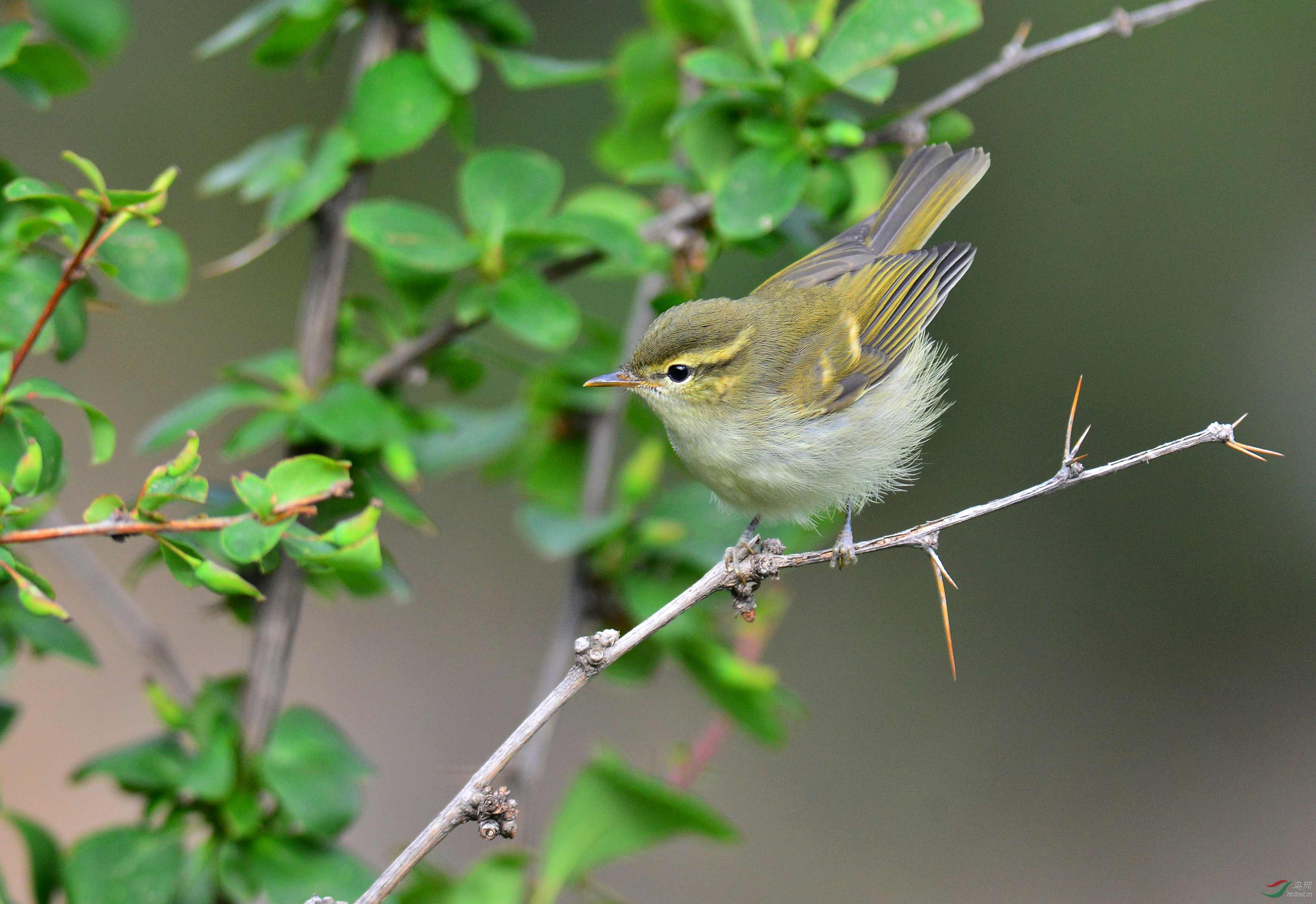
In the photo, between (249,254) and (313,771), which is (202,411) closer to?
(249,254)

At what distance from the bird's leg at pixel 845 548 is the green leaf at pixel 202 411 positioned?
50.2 inches

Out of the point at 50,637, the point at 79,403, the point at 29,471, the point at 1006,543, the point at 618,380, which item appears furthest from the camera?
the point at 1006,543

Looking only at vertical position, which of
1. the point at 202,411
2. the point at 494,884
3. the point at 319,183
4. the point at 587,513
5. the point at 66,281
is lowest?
the point at 494,884

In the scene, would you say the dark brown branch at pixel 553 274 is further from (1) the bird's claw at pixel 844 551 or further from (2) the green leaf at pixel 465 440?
(1) the bird's claw at pixel 844 551

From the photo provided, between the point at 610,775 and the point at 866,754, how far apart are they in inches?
129

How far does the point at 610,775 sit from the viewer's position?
7.59 ft

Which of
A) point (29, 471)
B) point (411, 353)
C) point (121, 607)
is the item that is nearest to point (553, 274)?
point (411, 353)

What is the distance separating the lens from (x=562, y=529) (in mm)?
2664

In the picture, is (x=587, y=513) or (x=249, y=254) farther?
(x=587, y=513)

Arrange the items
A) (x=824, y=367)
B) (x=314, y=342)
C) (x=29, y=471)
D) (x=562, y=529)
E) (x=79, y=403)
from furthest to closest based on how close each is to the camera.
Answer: (x=824, y=367) → (x=562, y=529) → (x=314, y=342) → (x=79, y=403) → (x=29, y=471)

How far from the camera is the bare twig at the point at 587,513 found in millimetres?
2656

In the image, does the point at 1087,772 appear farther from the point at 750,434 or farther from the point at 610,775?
the point at 610,775

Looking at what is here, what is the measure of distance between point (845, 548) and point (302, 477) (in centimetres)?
107

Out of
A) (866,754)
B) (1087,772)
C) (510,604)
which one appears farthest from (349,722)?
(1087,772)
